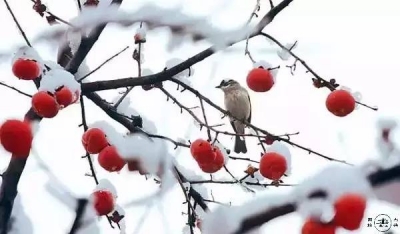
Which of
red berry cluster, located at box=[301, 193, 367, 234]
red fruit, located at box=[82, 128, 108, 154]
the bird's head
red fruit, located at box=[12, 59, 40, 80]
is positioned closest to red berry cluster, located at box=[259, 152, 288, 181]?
red fruit, located at box=[82, 128, 108, 154]

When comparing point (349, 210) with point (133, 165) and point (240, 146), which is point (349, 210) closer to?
point (133, 165)

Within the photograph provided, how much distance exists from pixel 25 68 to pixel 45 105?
19 centimetres

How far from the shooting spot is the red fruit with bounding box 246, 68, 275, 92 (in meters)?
1.63

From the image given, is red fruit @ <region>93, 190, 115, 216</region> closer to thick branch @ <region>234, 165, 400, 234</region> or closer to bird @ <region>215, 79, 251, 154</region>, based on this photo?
thick branch @ <region>234, 165, 400, 234</region>

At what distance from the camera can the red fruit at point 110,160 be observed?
1473 millimetres

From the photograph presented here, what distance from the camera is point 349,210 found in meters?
0.29

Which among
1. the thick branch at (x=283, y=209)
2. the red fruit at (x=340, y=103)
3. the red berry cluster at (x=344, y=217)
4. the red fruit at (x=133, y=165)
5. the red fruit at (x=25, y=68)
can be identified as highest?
the red fruit at (x=25, y=68)

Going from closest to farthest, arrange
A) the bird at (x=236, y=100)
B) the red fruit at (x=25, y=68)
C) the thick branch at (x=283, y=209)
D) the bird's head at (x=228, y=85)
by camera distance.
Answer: the thick branch at (x=283, y=209) < the red fruit at (x=25, y=68) < the bird at (x=236, y=100) < the bird's head at (x=228, y=85)

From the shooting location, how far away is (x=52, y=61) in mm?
1595

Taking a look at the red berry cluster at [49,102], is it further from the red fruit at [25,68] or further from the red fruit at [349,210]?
the red fruit at [349,210]

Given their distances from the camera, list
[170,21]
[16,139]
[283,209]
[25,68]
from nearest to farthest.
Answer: [283,209] → [16,139] → [170,21] → [25,68]

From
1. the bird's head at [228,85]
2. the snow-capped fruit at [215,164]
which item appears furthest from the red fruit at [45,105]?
the bird's head at [228,85]

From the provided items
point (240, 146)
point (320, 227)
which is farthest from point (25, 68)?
point (240, 146)

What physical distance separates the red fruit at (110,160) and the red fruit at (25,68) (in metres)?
0.30
